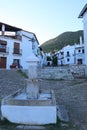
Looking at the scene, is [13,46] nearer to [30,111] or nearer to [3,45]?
[3,45]

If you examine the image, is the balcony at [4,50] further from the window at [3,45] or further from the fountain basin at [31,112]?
the fountain basin at [31,112]

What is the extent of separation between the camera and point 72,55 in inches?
2135

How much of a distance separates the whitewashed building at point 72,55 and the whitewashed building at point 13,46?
1561cm

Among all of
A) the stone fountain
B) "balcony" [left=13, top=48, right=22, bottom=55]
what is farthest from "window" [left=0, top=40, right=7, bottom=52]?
the stone fountain

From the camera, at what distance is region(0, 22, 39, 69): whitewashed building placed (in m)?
34.0

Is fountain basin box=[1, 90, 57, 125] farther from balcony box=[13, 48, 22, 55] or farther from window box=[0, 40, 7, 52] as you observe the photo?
balcony box=[13, 48, 22, 55]

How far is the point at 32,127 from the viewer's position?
22.0ft

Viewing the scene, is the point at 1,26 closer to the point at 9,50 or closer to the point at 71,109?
the point at 9,50

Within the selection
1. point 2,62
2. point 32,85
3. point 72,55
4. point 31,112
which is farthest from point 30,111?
point 72,55

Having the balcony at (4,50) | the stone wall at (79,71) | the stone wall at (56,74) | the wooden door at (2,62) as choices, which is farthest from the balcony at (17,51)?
the stone wall at (79,71)

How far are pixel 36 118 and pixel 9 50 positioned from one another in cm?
2879

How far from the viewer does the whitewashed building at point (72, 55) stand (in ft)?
165

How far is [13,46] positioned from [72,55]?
2280cm

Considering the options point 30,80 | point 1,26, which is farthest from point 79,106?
point 1,26
